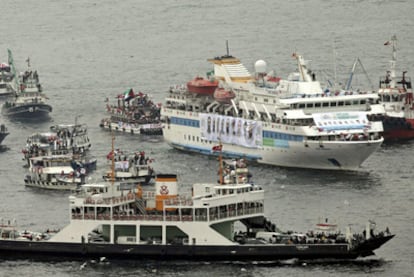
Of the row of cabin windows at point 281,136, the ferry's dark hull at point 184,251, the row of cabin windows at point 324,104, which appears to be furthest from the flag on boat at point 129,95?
the ferry's dark hull at point 184,251

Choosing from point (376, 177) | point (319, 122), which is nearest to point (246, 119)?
point (319, 122)

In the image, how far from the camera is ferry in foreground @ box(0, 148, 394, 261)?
407 ft

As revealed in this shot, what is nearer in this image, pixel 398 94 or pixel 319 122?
pixel 319 122

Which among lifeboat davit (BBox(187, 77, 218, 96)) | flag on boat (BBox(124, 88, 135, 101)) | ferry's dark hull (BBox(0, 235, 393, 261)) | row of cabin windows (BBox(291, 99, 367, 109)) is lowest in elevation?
ferry's dark hull (BBox(0, 235, 393, 261))

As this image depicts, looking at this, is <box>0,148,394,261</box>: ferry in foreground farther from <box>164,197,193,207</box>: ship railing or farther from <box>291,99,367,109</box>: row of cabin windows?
<box>291,99,367,109</box>: row of cabin windows

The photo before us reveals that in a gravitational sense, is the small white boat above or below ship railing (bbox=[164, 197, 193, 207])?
below

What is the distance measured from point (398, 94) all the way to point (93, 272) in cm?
6667

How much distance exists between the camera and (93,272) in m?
124

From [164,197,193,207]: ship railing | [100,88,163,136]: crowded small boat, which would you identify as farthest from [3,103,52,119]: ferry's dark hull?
[164,197,193,207]: ship railing

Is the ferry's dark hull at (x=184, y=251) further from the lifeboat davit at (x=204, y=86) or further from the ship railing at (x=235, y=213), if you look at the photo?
the lifeboat davit at (x=204, y=86)

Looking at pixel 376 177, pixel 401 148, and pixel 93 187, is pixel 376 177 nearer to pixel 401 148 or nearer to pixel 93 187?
pixel 401 148

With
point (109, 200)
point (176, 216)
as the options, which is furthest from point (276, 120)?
point (176, 216)

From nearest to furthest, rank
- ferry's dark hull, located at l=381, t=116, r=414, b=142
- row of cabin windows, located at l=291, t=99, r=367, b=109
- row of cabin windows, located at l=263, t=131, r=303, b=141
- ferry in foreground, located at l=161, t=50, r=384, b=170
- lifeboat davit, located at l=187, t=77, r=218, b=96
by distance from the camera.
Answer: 1. ferry in foreground, located at l=161, t=50, r=384, b=170
2. row of cabin windows, located at l=263, t=131, r=303, b=141
3. row of cabin windows, located at l=291, t=99, r=367, b=109
4. ferry's dark hull, located at l=381, t=116, r=414, b=142
5. lifeboat davit, located at l=187, t=77, r=218, b=96

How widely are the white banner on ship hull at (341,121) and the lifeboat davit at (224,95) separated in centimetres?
1155
